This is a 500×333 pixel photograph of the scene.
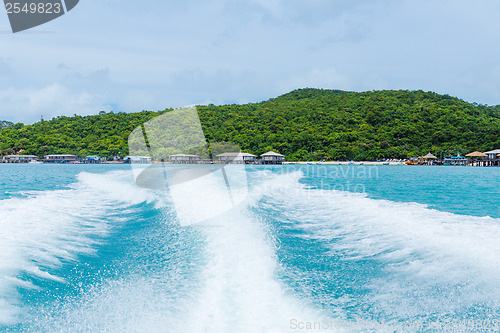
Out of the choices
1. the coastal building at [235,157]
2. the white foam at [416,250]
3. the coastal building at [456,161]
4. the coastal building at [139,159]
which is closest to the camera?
the white foam at [416,250]

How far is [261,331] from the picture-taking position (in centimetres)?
242

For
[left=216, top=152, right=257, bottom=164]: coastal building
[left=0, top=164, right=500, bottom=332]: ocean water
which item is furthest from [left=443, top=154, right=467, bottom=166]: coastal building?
[left=0, top=164, right=500, bottom=332]: ocean water

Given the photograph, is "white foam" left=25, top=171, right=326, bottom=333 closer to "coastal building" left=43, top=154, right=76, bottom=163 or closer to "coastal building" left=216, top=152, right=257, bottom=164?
"coastal building" left=216, top=152, right=257, bottom=164

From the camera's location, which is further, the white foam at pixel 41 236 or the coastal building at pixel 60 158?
the coastal building at pixel 60 158

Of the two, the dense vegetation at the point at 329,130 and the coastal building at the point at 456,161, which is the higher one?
the dense vegetation at the point at 329,130

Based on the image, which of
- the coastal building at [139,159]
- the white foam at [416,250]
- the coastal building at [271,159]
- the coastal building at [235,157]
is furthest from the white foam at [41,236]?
the coastal building at [271,159]

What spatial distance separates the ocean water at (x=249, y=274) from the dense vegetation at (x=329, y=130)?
48810 millimetres

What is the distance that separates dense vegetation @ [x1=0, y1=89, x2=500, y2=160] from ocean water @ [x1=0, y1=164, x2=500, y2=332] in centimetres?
4881

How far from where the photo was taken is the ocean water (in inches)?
100

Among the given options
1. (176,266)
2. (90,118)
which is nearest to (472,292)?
(176,266)

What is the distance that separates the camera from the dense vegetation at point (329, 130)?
6438 cm

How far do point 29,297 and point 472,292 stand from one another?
12.3 ft

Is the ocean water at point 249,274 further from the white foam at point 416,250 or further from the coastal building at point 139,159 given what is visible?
the coastal building at point 139,159

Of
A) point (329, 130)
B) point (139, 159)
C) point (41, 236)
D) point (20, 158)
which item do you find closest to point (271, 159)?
point (329, 130)
